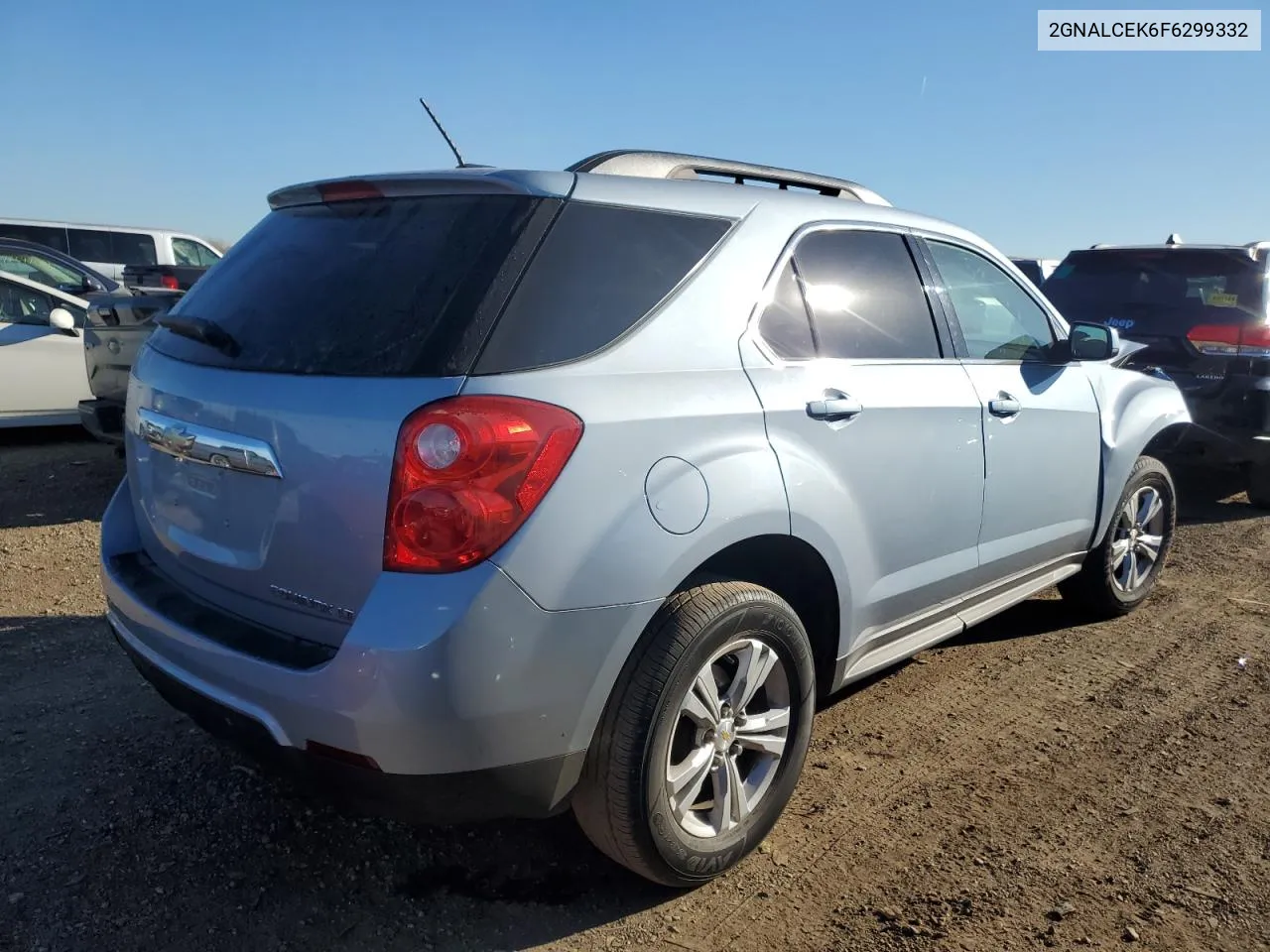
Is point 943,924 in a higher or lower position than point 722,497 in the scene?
lower

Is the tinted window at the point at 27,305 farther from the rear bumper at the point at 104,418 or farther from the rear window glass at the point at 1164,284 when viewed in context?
the rear window glass at the point at 1164,284

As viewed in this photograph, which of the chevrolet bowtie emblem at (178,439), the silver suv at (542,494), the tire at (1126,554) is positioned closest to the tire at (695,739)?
the silver suv at (542,494)

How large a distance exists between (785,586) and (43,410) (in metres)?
6.90

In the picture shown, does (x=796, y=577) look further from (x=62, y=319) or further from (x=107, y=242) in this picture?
(x=107, y=242)

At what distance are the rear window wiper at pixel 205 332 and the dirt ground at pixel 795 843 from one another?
137 cm

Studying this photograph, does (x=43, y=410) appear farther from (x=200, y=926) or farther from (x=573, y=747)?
(x=573, y=747)

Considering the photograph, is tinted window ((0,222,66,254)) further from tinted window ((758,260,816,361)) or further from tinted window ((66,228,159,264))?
tinted window ((758,260,816,361))

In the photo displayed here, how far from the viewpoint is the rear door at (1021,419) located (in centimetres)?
362

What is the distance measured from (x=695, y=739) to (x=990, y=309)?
2260 mm

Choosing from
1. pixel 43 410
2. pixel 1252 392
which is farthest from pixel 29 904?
pixel 1252 392

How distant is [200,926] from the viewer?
8.03 ft

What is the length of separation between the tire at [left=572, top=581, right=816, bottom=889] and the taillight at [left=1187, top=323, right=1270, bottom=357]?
Result: 17.1 ft

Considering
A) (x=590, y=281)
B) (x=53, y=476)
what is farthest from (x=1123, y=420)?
(x=53, y=476)

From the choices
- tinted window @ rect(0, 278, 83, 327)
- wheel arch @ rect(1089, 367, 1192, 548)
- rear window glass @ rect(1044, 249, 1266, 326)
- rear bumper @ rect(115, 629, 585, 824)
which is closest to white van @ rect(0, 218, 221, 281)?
tinted window @ rect(0, 278, 83, 327)
